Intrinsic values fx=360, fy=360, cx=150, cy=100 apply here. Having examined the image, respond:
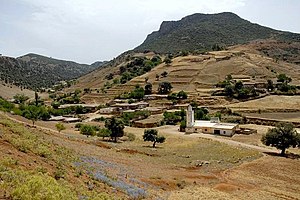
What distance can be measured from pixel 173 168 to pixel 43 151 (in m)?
13.0

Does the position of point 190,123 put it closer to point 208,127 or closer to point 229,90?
point 208,127

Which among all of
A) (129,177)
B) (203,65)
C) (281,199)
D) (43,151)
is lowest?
(281,199)

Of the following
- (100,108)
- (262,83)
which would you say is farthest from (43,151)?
(262,83)

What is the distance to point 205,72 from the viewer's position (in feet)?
403

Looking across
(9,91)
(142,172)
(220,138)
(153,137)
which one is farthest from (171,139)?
(9,91)

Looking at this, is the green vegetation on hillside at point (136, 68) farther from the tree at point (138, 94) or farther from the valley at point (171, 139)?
the tree at point (138, 94)

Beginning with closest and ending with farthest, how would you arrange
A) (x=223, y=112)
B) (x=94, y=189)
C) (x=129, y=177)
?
(x=94, y=189), (x=129, y=177), (x=223, y=112)

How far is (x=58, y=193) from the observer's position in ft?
39.7

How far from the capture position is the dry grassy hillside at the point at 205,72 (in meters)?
113

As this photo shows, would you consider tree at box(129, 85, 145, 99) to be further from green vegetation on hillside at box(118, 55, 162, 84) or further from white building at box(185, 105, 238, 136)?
white building at box(185, 105, 238, 136)

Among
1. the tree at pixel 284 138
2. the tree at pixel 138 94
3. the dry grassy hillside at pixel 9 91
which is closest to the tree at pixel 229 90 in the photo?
the tree at pixel 138 94

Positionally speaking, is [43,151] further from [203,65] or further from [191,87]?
[203,65]

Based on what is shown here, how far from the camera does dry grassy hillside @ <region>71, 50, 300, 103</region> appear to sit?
370 ft

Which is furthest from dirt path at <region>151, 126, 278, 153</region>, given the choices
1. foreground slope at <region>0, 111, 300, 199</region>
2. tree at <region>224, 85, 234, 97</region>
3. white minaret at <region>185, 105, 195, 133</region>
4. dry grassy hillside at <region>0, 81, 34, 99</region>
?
dry grassy hillside at <region>0, 81, 34, 99</region>
